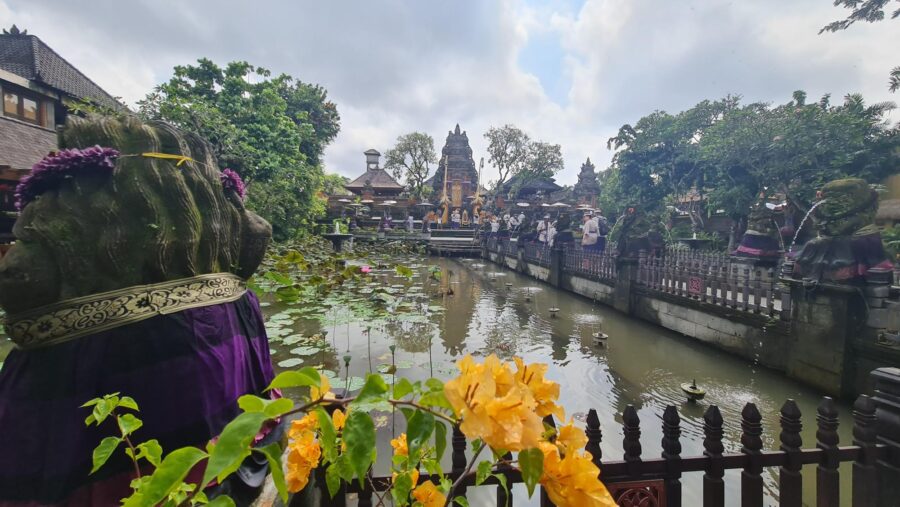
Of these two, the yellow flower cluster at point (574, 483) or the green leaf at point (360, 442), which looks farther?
the yellow flower cluster at point (574, 483)

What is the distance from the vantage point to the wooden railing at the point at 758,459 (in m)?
1.57

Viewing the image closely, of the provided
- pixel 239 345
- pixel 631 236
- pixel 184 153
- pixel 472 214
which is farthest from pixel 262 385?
pixel 472 214

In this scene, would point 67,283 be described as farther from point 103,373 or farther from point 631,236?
point 631,236

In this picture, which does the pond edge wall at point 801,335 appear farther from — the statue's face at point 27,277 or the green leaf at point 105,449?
the statue's face at point 27,277

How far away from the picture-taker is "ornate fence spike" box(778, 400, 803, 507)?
1.64m

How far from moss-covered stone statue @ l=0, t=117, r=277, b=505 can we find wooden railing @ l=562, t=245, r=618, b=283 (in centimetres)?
805

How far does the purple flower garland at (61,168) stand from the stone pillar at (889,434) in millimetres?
3329

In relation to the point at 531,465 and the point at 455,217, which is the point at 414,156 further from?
the point at 531,465

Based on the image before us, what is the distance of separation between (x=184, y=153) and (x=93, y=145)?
269mm

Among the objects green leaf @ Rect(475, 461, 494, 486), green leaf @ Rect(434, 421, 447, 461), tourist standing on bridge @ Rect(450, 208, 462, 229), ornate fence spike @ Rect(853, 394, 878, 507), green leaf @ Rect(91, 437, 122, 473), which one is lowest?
ornate fence spike @ Rect(853, 394, 878, 507)

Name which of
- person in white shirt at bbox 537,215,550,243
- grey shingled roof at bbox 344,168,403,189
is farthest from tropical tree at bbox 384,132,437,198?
person in white shirt at bbox 537,215,550,243

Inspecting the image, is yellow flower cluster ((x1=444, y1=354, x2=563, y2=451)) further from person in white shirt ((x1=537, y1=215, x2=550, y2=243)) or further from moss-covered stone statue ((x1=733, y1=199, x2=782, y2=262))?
person in white shirt ((x1=537, y1=215, x2=550, y2=243))

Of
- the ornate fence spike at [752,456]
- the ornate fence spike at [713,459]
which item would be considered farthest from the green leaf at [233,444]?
the ornate fence spike at [752,456]

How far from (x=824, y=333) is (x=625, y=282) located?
3597 millimetres
